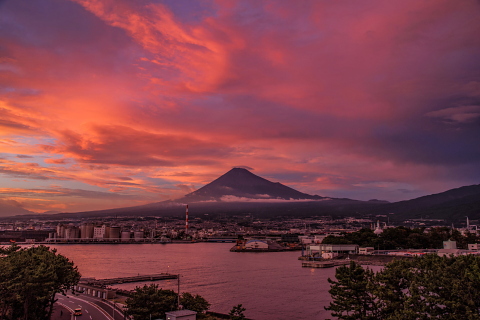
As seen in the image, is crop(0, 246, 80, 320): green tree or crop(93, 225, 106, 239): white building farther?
crop(93, 225, 106, 239): white building

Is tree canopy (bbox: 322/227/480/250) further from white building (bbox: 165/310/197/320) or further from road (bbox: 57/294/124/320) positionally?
white building (bbox: 165/310/197/320)

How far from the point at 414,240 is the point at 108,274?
43.2m

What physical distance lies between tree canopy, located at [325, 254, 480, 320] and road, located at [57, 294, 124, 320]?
9949 mm

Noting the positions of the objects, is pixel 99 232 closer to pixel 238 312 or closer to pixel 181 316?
pixel 238 312

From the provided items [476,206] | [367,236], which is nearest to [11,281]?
[367,236]

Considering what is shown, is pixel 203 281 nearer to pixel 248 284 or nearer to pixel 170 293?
pixel 248 284

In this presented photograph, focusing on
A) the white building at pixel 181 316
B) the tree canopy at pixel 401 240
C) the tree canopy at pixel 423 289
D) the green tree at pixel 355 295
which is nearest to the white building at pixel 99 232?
the tree canopy at pixel 401 240

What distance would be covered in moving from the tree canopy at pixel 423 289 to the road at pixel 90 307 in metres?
9.95

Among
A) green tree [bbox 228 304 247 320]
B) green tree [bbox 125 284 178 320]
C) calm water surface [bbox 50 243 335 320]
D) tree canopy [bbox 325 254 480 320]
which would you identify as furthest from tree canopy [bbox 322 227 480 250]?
tree canopy [bbox 325 254 480 320]

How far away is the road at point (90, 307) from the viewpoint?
1619cm

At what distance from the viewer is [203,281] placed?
29.2 meters

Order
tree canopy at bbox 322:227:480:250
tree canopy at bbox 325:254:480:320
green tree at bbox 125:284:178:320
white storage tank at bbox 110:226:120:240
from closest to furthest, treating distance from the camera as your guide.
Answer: tree canopy at bbox 325:254:480:320
green tree at bbox 125:284:178:320
tree canopy at bbox 322:227:480:250
white storage tank at bbox 110:226:120:240

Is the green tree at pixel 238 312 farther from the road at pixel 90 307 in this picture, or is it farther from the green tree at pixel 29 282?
the green tree at pixel 29 282

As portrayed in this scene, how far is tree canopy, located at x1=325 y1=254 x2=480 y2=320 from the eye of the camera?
29.2 ft
